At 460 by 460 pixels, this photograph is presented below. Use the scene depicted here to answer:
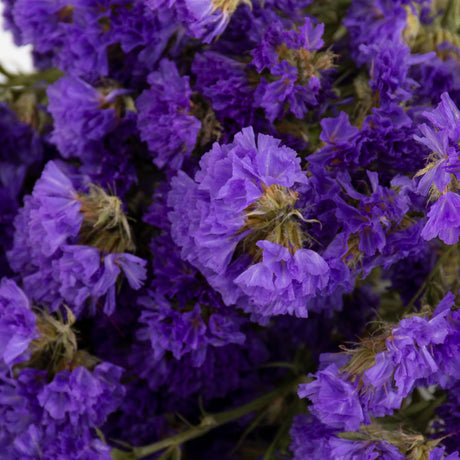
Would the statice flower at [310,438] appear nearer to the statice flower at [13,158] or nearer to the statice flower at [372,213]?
the statice flower at [372,213]

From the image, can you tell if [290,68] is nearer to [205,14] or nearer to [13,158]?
[205,14]

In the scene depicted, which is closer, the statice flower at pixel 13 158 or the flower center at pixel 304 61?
the flower center at pixel 304 61

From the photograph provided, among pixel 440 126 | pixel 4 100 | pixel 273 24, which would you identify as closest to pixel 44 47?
pixel 4 100

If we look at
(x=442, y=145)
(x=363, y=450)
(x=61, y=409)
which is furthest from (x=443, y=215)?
(x=61, y=409)

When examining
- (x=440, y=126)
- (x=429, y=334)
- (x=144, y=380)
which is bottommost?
(x=144, y=380)

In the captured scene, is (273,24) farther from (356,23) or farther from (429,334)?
(429,334)

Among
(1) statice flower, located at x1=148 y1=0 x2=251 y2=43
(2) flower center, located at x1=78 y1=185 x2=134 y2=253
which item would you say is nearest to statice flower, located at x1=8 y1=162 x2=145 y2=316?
(2) flower center, located at x1=78 y1=185 x2=134 y2=253

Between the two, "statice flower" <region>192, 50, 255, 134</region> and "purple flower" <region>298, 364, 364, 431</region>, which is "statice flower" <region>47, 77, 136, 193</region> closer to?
"statice flower" <region>192, 50, 255, 134</region>

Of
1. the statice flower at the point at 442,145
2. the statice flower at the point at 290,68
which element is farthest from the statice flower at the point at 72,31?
the statice flower at the point at 442,145
